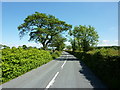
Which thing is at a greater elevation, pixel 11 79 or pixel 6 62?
pixel 6 62

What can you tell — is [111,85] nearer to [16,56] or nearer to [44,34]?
[16,56]

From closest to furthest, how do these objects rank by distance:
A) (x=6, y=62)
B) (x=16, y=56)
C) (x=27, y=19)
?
(x=6, y=62)
(x=16, y=56)
(x=27, y=19)

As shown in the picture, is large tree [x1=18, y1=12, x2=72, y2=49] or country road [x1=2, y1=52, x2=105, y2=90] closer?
country road [x1=2, y1=52, x2=105, y2=90]

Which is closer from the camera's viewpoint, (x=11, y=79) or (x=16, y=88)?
(x=16, y=88)

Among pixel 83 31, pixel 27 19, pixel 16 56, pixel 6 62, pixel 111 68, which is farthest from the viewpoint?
pixel 83 31

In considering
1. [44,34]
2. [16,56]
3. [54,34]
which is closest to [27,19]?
[44,34]

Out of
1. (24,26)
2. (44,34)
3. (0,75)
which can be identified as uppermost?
(24,26)

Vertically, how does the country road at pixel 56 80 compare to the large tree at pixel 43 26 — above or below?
below

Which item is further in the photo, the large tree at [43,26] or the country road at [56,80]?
the large tree at [43,26]

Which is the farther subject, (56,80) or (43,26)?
(43,26)

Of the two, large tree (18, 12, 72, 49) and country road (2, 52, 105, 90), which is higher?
large tree (18, 12, 72, 49)

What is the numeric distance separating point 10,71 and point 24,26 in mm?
29324

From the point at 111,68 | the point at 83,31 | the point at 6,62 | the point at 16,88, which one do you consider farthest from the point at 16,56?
the point at 83,31

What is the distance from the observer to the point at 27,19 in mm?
36750
